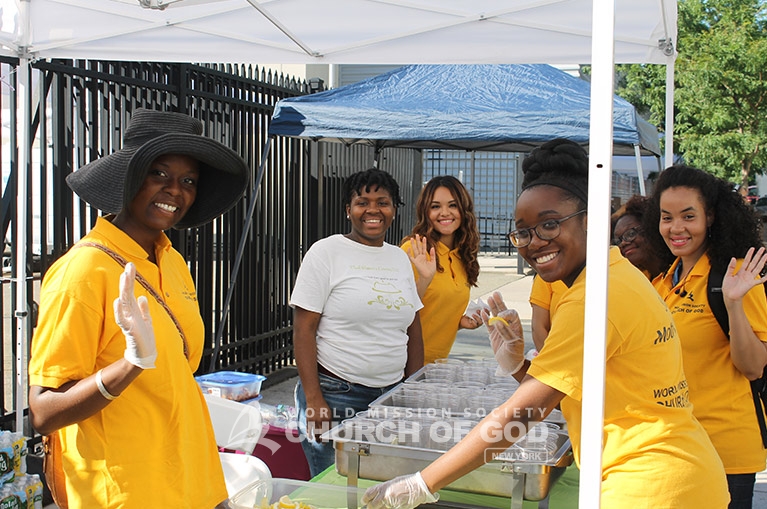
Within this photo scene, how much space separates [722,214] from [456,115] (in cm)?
269

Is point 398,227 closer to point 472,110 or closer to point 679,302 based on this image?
point 472,110

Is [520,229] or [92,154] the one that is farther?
[92,154]

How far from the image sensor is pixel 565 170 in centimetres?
198

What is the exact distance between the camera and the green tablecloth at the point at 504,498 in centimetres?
265

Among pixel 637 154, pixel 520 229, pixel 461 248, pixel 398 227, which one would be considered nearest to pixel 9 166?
pixel 461 248

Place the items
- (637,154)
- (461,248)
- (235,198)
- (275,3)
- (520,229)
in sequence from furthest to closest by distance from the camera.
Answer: (637,154), (461,248), (275,3), (235,198), (520,229)

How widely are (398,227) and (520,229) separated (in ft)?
31.7

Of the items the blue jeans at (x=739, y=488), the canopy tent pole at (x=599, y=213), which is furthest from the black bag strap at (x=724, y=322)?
the canopy tent pole at (x=599, y=213)

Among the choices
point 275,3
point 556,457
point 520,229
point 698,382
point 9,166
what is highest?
point 275,3

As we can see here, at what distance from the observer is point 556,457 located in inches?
97.7

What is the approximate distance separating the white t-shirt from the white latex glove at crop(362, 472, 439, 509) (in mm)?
1291

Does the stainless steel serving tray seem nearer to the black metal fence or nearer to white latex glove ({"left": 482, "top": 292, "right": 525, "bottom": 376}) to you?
white latex glove ({"left": 482, "top": 292, "right": 525, "bottom": 376})

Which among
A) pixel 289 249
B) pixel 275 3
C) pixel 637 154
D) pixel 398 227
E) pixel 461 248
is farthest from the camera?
pixel 398 227

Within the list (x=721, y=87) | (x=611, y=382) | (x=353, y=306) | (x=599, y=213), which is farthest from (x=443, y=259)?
(x=721, y=87)
